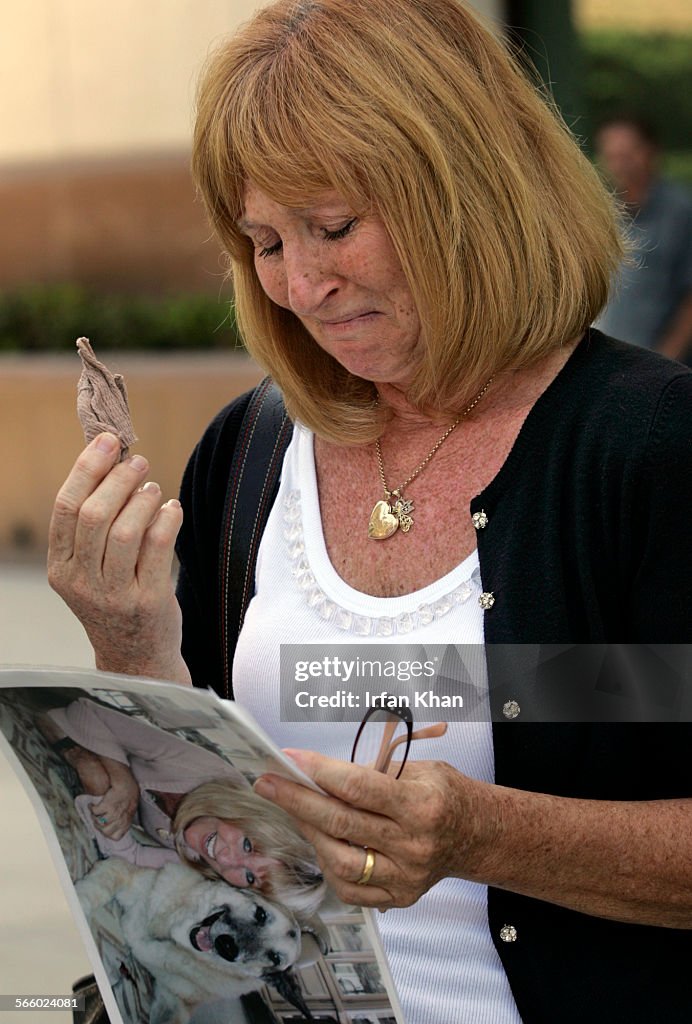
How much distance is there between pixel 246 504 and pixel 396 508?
25cm

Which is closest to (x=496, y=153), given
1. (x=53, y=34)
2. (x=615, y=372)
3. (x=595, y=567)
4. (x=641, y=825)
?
(x=615, y=372)

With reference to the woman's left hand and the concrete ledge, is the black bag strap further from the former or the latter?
the concrete ledge

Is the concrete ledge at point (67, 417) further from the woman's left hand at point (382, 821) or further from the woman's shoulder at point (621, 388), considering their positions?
the woman's left hand at point (382, 821)

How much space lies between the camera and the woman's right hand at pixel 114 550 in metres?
1.68

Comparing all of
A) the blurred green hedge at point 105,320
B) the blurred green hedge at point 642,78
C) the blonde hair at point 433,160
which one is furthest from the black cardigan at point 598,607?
the blurred green hedge at point 105,320

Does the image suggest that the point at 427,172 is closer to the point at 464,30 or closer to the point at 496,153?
the point at 496,153

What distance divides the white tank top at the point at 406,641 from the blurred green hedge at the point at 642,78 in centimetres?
574

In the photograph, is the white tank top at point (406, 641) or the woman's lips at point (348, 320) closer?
the white tank top at point (406, 641)

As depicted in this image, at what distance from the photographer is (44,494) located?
871cm

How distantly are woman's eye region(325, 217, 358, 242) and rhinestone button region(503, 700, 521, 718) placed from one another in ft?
2.01

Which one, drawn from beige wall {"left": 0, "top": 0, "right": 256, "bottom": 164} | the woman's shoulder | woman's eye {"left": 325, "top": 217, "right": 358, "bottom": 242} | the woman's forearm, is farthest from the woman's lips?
beige wall {"left": 0, "top": 0, "right": 256, "bottom": 164}

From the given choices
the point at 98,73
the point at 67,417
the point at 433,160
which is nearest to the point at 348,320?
the point at 433,160

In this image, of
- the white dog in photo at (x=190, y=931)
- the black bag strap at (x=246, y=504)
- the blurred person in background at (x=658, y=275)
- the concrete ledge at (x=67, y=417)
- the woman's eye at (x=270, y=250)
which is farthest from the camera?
the concrete ledge at (x=67, y=417)

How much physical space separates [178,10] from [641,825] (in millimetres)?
7829
